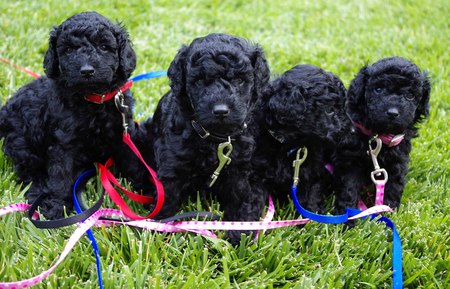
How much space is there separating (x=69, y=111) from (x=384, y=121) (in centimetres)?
240

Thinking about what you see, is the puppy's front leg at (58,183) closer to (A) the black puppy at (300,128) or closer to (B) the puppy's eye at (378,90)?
(A) the black puppy at (300,128)

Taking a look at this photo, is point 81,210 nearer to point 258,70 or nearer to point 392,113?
point 258,70

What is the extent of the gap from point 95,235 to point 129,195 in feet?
1.89

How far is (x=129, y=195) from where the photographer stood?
373 centimetres

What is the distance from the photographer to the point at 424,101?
3762 millimetres

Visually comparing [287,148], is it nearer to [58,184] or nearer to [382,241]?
[382,241]

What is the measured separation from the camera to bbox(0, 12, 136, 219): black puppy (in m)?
3.43

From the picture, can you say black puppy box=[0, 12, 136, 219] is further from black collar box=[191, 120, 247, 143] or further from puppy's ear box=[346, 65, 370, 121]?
puppy's ear box=[346, 65, 370, 121]

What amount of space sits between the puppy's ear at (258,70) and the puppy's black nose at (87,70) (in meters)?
1.14

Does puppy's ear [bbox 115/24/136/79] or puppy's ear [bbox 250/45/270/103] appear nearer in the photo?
puppy's ear [bbox 250/45/270/103]

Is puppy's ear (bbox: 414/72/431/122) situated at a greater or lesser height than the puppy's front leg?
greater

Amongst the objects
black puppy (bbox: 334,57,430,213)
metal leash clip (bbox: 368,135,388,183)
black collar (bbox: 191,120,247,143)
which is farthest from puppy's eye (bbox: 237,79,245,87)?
metal leash clip (bbox: 368,135,388,183)

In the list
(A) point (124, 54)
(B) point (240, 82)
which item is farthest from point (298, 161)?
(A) point (124, 54)

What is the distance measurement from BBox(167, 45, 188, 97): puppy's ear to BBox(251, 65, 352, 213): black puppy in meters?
0.71
